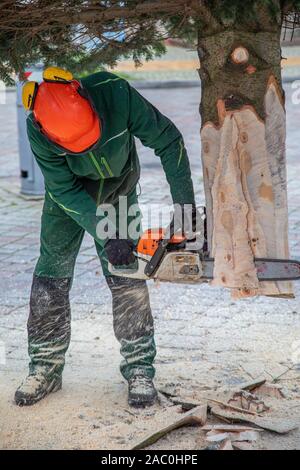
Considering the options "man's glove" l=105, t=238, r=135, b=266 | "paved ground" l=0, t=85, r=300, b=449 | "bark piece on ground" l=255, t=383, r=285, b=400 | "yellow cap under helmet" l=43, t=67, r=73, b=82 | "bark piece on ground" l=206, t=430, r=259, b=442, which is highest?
"yellow cap under helmet" l=43, t=67, r=73, b=82

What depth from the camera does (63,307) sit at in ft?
12.8

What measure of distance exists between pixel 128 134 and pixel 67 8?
588 millimetres

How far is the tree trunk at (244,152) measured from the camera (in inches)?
122

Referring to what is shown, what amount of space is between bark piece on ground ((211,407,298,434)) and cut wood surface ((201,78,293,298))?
571mm

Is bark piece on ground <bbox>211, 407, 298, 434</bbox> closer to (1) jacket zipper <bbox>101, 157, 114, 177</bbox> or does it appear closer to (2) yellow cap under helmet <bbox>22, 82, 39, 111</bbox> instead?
(1) jacket zipper <bbox>101, 157, 114, 177</bbox>

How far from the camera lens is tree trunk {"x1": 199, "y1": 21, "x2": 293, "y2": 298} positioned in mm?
3100

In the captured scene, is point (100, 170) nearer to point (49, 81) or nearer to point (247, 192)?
point (49, 81)

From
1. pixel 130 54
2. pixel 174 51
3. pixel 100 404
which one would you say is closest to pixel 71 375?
pixel 100 404

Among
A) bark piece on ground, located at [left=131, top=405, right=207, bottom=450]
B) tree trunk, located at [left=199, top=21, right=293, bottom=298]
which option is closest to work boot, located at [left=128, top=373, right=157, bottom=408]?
bark piece on ground, located at [left=131, top=405, right=207, bottom=450]

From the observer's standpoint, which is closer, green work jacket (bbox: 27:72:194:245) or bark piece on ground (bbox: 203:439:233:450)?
bark piece on ground (bbox: 203:439:233:450)

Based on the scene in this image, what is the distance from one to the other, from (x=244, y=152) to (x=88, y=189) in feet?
2.79

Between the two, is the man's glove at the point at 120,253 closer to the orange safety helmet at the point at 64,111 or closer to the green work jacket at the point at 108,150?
the green work jacket at the point at 108,150

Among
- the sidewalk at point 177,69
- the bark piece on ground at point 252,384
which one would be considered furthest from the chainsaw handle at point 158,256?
the sidewalk at point 177,69
